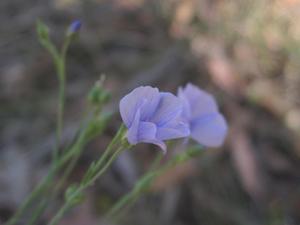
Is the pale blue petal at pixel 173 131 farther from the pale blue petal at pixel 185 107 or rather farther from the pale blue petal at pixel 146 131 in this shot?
Answer: the pale blue petal at pixel 185 107

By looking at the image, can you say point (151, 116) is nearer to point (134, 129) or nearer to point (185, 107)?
point (134, 129)

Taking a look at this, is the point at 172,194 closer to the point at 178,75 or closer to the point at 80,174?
the point at 80,174

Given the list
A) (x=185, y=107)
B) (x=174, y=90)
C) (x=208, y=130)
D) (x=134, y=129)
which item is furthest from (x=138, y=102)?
(x=174, y=90)

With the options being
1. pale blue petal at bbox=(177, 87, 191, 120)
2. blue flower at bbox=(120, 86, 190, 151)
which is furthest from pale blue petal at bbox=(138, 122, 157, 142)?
pale blue petal at bbox=(177, 87, 191, 120)

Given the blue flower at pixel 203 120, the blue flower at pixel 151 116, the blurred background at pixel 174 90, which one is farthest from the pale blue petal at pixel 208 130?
the blurred background at pixel 174 90

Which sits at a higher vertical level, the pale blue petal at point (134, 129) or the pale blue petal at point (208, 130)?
the pale blue petal at point (134, 129)

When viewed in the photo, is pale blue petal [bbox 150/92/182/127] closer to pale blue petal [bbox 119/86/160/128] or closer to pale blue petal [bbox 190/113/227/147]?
pale blue petal [bbox 119/86/160/128]
